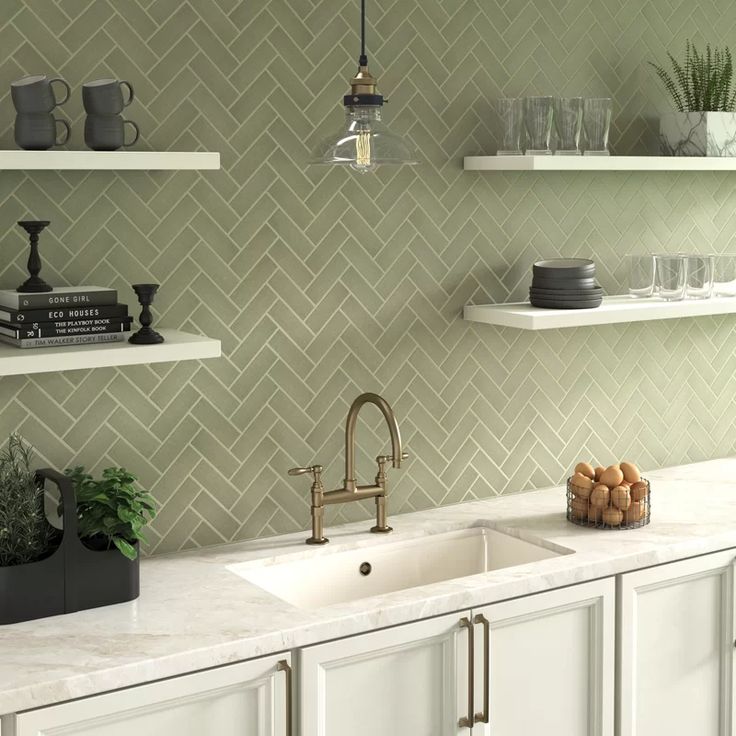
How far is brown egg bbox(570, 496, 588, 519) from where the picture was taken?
113 inches

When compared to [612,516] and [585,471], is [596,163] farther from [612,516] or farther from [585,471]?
[612,516]

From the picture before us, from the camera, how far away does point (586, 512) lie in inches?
113

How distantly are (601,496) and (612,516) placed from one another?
Result: 6 cm

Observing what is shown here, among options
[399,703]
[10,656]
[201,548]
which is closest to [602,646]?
[399,703]

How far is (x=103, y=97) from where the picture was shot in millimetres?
2266

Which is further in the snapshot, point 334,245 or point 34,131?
point 334,245

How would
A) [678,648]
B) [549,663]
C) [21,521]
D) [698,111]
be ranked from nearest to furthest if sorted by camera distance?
1. [21,521]
2. [549,663]
3. [678,648]
4. [698,111]

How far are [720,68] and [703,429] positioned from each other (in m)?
1.15

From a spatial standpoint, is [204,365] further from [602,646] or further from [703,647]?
[703,647]

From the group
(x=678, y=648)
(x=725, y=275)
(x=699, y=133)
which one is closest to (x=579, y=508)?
(x=678, y=648)

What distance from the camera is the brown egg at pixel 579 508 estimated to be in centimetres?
286

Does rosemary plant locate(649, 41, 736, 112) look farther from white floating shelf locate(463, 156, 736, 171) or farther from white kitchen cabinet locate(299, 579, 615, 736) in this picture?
white kitchen cabinet locate(299, 579, 615, 736)

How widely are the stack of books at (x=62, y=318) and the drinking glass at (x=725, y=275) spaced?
1793 millimetres

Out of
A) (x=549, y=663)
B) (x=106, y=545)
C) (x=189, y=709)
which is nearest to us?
(x=189, y=709)
